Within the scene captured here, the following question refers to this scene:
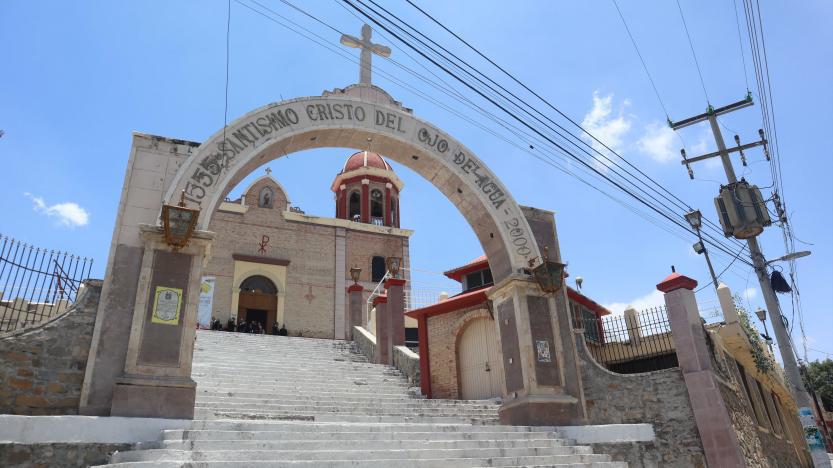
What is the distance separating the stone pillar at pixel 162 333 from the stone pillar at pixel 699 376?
8474 mm

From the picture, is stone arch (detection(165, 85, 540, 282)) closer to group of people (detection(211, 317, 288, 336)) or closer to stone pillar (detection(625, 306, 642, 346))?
stone pillar (detection(625, 306, 642, 346))

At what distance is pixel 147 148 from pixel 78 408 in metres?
4.19

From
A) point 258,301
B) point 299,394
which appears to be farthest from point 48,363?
point 258,301

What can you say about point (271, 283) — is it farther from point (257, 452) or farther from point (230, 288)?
point (257, 452)

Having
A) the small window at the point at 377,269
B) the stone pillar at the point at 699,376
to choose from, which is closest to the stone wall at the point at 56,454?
the stone pillar at the point at 699,376

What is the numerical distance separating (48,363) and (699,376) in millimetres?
10391

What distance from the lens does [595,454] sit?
30.4 ft

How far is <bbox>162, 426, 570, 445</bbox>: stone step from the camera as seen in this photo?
706 cm

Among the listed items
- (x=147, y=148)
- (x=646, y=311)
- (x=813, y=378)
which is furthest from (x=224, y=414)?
(x=813, y=378)

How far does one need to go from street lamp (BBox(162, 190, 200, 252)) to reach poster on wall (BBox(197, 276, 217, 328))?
583 inches

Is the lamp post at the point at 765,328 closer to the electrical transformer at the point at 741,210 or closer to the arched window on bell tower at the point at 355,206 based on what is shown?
the electrical transformer at the point at 741,210

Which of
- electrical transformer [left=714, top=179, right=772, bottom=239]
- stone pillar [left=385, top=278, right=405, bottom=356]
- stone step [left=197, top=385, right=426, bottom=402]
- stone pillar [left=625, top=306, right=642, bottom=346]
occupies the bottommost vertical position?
stone step [left=197, top=385, right=426, bottom=402]

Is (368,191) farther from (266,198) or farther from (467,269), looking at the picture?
(467,269)

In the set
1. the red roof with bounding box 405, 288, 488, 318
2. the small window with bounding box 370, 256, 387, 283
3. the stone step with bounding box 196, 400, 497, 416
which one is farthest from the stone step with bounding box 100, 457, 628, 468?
the small window with bounding box 370, 256, 387, 283
